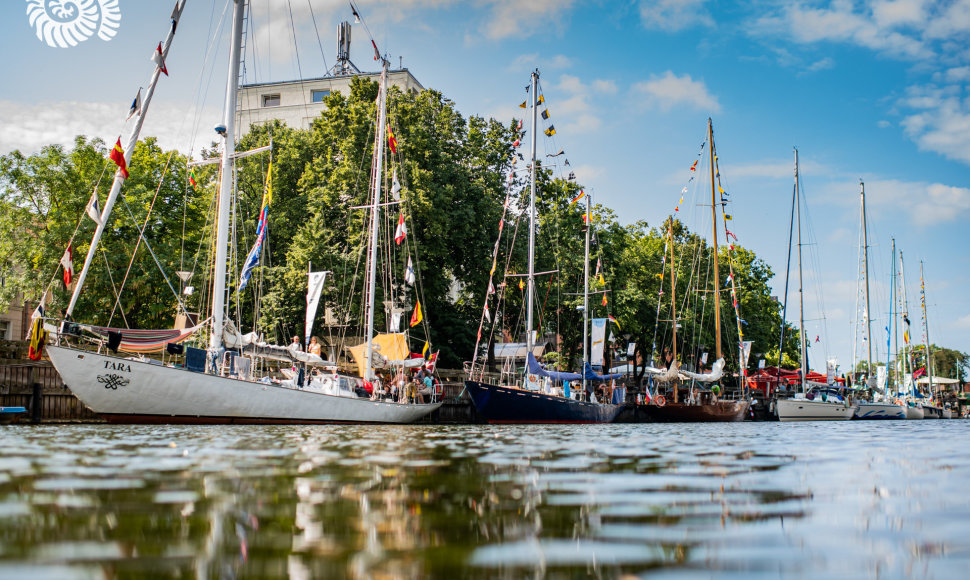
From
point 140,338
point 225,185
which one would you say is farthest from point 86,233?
point 140,338

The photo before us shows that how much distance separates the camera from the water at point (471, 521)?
7.30 ft

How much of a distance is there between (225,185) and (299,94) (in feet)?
116

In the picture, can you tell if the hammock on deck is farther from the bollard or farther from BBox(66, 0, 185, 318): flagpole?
the bollard

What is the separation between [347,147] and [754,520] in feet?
109

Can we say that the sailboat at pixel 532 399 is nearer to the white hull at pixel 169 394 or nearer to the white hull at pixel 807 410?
the white hull at pixel 169 394

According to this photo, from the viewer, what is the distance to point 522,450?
863 cm

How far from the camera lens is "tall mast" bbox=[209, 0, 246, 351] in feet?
71.7

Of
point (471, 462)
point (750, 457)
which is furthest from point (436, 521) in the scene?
point (750, 457)

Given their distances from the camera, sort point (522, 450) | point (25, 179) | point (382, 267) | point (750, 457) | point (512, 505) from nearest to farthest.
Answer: point (512, 505) < point (750, 457) < point (522, 450) < point (382, 267) < point (25, 179)

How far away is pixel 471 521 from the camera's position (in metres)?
3.11

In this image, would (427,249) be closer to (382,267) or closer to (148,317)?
(382,267)

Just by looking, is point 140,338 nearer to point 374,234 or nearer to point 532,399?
point 374,234

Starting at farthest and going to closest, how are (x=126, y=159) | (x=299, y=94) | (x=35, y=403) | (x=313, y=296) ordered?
(x=299, y=94) < (x=313, y=296) < (x=35, y=403) < (x=126, y=159)

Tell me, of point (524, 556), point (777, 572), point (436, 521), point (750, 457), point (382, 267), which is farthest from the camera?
point (382, 267)
